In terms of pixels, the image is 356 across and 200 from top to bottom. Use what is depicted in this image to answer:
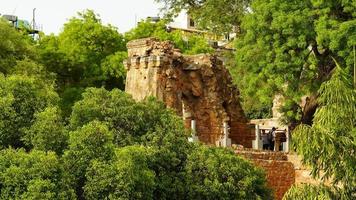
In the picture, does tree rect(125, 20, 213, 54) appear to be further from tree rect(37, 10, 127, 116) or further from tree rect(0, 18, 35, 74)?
tree rect(0, 18, 35, 74)

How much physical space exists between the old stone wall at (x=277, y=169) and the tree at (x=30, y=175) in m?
8.90

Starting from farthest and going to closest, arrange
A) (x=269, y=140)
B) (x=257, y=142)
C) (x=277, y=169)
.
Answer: (x=269, y=140) < (x=257, y=142) < (x=277, y=169)

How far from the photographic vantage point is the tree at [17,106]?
56.2 ft

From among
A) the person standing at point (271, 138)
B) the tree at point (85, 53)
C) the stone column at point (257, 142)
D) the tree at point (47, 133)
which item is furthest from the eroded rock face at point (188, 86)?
the tree at point (47, 133)

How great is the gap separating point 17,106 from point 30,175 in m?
2.18

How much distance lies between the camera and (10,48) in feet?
94.6

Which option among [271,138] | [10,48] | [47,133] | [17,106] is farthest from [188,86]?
[47,133]

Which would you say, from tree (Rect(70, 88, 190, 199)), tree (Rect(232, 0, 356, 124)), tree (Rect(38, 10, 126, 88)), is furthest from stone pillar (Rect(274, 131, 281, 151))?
tree (Rect(70, 88, 190, 199))

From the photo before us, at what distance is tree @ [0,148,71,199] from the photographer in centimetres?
1565

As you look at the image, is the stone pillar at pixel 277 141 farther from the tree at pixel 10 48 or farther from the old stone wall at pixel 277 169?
the tree at pixel 10 48

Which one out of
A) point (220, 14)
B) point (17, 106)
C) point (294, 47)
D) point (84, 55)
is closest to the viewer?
point (17, 106)

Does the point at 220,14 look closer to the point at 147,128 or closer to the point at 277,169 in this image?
the point at 277,169

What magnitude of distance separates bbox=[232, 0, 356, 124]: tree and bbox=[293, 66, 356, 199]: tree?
33.1ft

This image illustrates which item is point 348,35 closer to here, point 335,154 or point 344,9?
point 344,9
